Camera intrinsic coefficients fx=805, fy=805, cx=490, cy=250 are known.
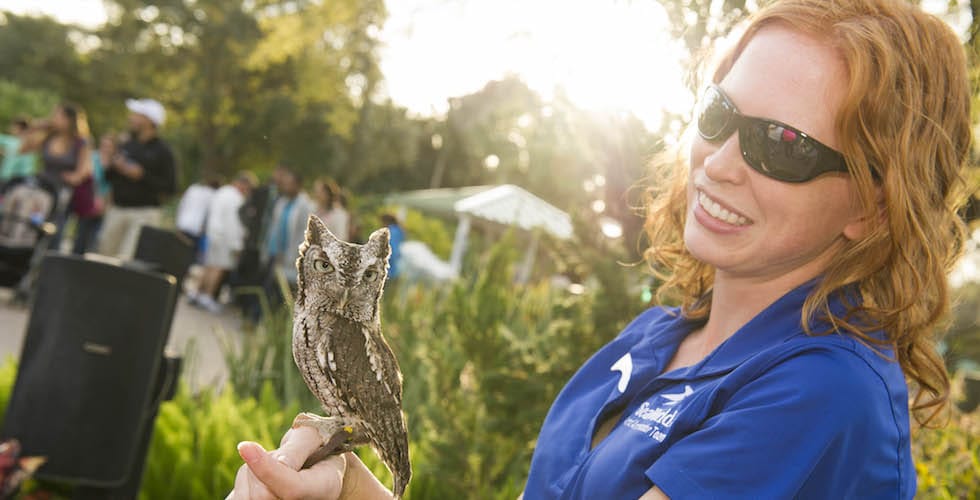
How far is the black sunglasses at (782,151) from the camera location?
122cm

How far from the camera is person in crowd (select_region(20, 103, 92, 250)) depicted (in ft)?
24.8

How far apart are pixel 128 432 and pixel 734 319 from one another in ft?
8.18

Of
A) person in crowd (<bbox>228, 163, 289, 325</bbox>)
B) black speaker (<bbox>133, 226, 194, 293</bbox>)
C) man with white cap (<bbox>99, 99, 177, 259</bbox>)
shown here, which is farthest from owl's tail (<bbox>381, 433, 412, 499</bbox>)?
man with white cap (<bbox>99, 99, 177, 259</bbox>)

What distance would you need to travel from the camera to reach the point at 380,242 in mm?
824

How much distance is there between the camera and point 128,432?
121 inches

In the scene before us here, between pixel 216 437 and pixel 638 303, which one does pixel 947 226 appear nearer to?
pixel 638 303

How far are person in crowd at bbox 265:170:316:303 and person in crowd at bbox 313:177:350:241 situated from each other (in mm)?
21

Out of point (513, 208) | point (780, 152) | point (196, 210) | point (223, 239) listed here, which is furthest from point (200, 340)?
point (780, 152)

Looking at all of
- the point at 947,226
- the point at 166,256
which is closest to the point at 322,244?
the point at 947,226

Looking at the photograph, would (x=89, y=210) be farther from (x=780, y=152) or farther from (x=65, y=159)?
(x=780, y=152)

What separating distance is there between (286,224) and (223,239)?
2.11 m

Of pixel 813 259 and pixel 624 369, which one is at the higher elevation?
pixel 813 259

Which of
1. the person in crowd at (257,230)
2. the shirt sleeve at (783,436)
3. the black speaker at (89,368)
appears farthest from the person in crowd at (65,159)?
the shirt sleeve at (783,436)

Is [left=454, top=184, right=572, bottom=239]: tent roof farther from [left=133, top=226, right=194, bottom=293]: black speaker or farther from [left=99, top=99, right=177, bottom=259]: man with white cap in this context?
[left=99, top=99, right=177, bottom=259]: man with white cap
